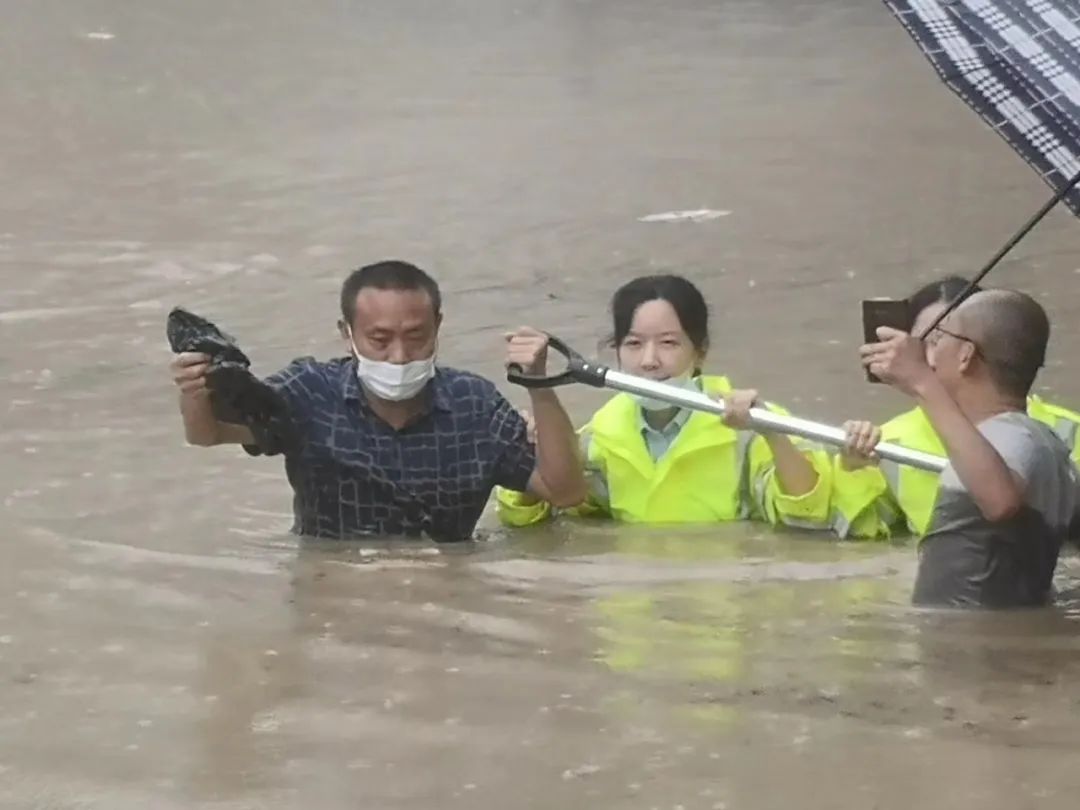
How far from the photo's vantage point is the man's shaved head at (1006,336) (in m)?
4.86

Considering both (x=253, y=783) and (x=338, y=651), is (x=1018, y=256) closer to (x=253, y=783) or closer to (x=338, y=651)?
(x=338, y=651)

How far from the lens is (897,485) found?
19.1 feet

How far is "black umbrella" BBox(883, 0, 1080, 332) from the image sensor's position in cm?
417

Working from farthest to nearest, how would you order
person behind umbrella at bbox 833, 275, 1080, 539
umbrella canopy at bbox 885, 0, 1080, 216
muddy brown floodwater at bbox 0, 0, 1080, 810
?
person behind umbrella at bbox 833, 275, 1080, 539, umbrella canopy at bbox 885, 0, 1080, 216, muddy brown floodwater at bbox 0, 0, 1080, 810

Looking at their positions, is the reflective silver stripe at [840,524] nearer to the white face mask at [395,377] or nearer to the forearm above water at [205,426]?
the white face mask at [395,377]

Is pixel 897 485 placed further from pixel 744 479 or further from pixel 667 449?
pixel 667 449

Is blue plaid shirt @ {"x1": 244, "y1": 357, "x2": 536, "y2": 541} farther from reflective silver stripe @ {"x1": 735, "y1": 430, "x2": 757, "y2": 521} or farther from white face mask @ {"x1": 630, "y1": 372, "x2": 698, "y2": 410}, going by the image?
reflective silver stripe @ {"x1": 735, "y1": 430, "x2": 757, "y2": 521}

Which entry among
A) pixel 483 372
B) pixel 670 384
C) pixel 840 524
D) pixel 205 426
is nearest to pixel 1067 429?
pixel 840 524

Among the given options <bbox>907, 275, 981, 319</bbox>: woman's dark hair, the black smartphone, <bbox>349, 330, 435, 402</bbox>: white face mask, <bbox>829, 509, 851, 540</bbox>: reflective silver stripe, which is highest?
<bbox>907, 275, 981, 319</bbox>: woman's dark hair

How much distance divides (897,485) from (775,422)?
722 millimetres

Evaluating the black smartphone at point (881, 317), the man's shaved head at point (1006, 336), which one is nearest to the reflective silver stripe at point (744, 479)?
the man's shaved head at point (1006, 336)

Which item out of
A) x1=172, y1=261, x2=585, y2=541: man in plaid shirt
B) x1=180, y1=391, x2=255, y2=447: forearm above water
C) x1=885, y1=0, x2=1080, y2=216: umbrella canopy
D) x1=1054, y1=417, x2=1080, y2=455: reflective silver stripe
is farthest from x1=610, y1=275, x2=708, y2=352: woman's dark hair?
x1=885, y1=0, x2=1080, y2=216: umbrella canopy

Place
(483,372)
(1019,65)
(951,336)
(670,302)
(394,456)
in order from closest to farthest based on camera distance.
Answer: (1019,65)
(951,336)
(394,456)
(670,302)
(483,372)

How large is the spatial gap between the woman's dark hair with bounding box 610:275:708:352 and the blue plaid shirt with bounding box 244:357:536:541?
1.65ft
